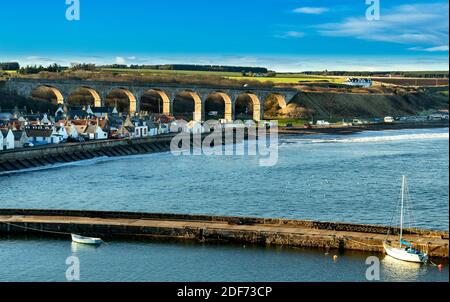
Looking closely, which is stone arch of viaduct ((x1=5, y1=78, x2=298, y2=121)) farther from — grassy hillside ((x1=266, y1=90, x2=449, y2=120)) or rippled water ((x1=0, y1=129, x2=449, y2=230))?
rippled water ((x1=0, y1=129, x2=449, y2=230))

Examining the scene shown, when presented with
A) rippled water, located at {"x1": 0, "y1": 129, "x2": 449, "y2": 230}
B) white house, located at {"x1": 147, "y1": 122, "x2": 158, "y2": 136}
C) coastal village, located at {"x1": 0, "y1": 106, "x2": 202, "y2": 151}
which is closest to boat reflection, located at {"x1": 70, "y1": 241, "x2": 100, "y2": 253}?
rippled water, located at {"x1": 0, "y1": 129, "x2": 449, "y2": 230}

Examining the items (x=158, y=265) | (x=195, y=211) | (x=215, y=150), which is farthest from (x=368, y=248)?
(x=215, y=150)

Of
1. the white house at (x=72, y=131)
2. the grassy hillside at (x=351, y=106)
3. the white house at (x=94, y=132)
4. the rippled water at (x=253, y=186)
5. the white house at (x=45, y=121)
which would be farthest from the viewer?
the grassy hillside at (x=351, y=106)

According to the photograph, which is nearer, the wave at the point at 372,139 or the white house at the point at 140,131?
the white house at the point at 140,131

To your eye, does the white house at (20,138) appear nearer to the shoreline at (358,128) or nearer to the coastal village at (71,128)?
the coastal village at (71,128)

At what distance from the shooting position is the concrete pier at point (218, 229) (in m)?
19.5

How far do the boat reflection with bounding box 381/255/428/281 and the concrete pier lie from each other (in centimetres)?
88

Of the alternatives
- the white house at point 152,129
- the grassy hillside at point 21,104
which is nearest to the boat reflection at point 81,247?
the white house at point 152,129

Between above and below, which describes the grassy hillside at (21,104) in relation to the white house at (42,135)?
above

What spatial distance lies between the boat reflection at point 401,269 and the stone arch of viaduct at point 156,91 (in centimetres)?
6015

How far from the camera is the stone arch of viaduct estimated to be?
73125mm

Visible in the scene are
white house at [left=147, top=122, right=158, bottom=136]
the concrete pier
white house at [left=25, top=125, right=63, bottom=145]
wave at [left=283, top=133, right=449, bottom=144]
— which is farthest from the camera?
wave at [left=283, top=133, right=449, bottom=144]

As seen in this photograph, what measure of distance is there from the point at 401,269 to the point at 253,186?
15.3 meters
